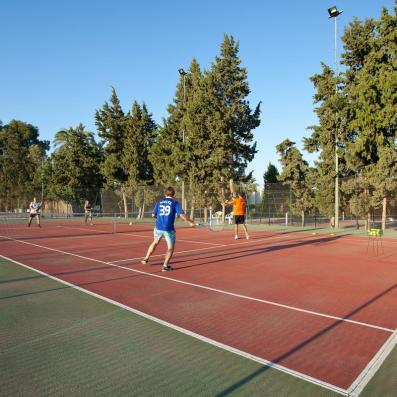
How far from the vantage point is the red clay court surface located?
14.0ft

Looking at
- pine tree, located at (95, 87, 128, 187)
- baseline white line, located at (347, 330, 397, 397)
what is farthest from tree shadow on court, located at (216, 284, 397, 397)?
pine tree, located at (95, 87, 128, 187)

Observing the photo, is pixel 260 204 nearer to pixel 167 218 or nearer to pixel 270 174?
pixel 167 218

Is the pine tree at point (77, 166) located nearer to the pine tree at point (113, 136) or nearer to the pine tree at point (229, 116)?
the pine tree at point (113, 136)

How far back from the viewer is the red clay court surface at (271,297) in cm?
425

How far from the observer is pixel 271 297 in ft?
22.2

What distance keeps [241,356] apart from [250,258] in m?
7.28

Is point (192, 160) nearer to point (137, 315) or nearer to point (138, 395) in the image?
point (137, 315)

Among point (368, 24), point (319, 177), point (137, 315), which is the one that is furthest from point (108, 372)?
point (368, 24)

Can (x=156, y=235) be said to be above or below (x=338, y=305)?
above

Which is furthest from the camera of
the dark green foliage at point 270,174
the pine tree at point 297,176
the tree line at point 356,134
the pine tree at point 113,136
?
the dark green foliage at point 270,174

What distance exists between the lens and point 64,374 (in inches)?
145

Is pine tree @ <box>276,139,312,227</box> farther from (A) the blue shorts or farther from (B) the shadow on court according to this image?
(A) the blue shorts

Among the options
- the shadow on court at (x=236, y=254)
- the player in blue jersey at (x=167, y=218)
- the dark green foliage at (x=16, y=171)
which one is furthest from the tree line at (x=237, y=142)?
the player in blue jersey at (x=167, y=218)

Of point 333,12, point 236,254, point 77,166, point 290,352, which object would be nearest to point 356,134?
point 333,12
